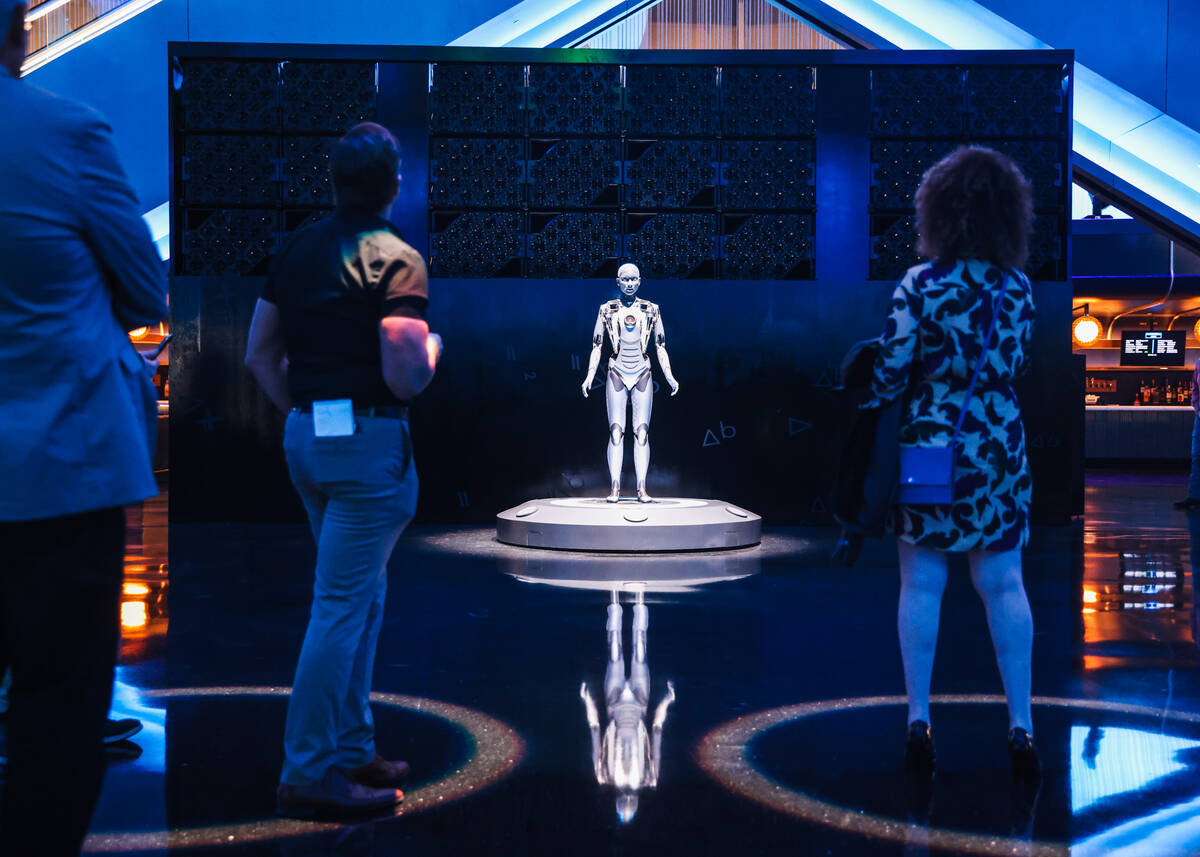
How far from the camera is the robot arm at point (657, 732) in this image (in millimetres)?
2888

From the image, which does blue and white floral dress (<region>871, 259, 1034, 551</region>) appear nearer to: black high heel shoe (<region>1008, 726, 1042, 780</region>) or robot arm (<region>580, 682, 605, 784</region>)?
black high heel shoe (<region>1008, 726, 1042, 780</region>)

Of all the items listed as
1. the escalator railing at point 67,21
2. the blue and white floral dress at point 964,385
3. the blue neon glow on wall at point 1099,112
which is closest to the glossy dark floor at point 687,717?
the blue and white floral dress at point 964,385

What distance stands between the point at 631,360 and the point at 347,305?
18.3 feet

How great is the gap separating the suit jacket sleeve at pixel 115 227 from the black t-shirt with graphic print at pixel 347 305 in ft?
2.04

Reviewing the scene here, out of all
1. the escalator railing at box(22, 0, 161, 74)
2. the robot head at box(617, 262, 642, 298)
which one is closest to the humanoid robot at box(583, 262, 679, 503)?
the robot head at box(617, 262, 642, 298)

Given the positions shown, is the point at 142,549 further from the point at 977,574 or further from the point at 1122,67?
the point at 1122,67

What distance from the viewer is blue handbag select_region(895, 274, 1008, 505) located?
2.77 meters

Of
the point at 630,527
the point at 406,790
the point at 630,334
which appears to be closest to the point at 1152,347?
the point at 630,334

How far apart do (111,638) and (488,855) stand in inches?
38.9

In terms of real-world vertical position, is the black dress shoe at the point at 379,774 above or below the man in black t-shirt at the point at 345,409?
below

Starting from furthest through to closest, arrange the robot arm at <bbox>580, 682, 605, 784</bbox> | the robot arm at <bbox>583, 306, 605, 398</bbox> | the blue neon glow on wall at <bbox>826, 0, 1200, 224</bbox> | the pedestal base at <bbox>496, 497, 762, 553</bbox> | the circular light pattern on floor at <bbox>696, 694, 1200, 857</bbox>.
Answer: the blue neon glow on wall at <bbox>826, 0, 1200, 224</bbox> < the robot arm at <bbox>583, 306, 605, 398</bbox> < the pedestal base at <bbox>496, 497, 762, 553</bbox> < the robot arm at <bbox>580, 682, 605, 784</bbox> < the circular light pattern on floor at <bbox>696, 694, 1200, 857</bbox>

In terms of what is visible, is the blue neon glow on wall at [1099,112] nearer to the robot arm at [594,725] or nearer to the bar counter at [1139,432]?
the bar counter at [1139,432]

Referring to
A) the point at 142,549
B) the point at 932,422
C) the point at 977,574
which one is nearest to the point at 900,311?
the point at 932,422

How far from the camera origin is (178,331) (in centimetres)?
896
